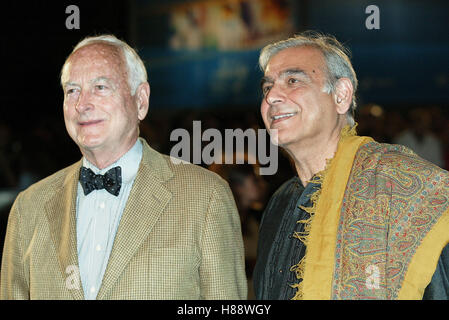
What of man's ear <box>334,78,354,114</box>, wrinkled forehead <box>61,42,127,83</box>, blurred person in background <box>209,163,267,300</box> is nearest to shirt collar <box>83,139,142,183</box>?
wrinkled forehead <box>61,42,127,83</box>

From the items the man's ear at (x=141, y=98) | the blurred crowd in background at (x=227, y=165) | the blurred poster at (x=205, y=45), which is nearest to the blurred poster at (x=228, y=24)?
the blurred poster at (x=205, y=45)

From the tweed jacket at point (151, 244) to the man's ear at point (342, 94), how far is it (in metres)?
0.56

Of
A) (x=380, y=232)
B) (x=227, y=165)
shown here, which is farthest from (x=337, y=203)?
(x=227, y=165)

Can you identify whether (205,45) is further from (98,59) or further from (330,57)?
(98,59)

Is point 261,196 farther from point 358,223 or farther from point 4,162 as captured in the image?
point 4,162

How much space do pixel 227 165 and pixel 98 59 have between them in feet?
6.10

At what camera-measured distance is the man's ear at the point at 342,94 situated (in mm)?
2178

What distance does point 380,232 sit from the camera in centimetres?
178

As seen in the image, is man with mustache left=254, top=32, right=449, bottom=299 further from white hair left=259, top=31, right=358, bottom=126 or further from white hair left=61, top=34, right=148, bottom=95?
white hair left=61, top=34, right=148, bottom=95

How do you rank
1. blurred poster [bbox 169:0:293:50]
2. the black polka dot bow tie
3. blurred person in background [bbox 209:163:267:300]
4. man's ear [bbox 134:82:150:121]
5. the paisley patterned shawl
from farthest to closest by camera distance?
blurred poster [bbox 169:0:293:50] → blurred person in background [bbox 209:163:267:300] → man's ear [bbox 134:82:150:121] → the black polka dot bow tie → the paisley patterned shawl

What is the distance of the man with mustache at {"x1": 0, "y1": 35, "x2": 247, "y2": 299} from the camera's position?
184cm

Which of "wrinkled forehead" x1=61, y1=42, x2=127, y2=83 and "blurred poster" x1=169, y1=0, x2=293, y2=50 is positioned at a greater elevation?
"blurred poster" x1=169, y1=0, x2=293, y2=50

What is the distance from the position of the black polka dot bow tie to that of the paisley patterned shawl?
0.68 m
